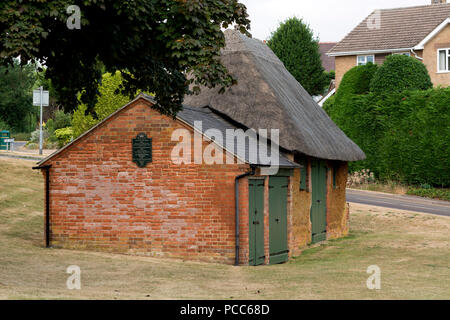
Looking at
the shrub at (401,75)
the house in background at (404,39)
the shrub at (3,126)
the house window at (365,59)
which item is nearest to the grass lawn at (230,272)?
the shrub at (401,75)

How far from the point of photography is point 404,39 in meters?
44.7

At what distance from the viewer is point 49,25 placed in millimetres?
12359

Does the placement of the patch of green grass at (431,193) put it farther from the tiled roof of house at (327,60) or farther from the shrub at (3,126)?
the tiled roof of house at (327,60)

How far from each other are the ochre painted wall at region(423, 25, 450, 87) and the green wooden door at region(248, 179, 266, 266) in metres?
29.7

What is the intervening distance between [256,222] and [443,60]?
1215 inches

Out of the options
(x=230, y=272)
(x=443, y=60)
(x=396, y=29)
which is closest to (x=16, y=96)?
(x=396, y=29)

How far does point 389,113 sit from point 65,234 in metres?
22.1

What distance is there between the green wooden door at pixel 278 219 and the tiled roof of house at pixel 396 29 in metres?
28.9

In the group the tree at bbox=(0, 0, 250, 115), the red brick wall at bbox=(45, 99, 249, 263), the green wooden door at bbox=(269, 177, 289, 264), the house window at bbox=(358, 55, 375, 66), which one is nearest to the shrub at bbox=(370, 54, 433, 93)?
the house window at bbox=(358, 55, 375, 66)

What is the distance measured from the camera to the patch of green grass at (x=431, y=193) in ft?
106

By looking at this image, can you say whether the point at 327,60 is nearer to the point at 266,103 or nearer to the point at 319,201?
the point at 319,201

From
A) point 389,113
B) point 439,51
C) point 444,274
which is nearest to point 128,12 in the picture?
point 444,274

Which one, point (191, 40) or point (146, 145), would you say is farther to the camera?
point (146, 145)
